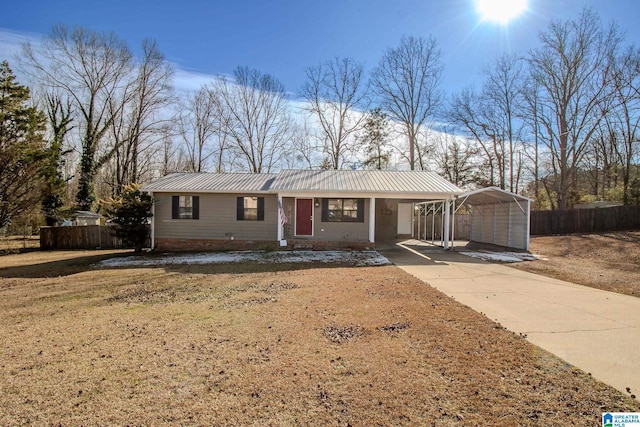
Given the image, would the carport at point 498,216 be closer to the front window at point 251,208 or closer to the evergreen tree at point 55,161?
the front window at point 251,208

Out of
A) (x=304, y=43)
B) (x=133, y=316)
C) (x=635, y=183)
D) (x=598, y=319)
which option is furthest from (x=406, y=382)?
(x=635, y=183)

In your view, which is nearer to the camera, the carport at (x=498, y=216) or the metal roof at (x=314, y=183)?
the metal roof at (x=314, y=183)

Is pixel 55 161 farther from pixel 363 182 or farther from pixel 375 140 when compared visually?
pixel 375 140

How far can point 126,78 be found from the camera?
25.6 m

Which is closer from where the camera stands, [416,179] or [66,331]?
[66,331]

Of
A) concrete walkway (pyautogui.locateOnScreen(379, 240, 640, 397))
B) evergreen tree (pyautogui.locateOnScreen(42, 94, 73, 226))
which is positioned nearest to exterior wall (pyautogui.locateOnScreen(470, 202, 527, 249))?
concrete walkway (pyautogui.locateOnScreen(379, 240, 640, 397))

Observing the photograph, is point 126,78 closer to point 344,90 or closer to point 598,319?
point 344,90

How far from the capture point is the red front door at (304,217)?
46.5 feet

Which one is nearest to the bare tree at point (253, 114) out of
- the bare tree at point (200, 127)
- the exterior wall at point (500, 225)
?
the bare tree at point (200, 127)

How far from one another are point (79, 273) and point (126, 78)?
22.1m

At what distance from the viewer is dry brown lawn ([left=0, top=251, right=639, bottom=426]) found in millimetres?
2496

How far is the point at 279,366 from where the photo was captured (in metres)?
3.25

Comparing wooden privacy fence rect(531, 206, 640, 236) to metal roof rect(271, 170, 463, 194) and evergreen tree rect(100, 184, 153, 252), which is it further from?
evergreen tree rect(100, 184, 153, 252)

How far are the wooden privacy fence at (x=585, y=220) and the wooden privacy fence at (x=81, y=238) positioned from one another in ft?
75.6
